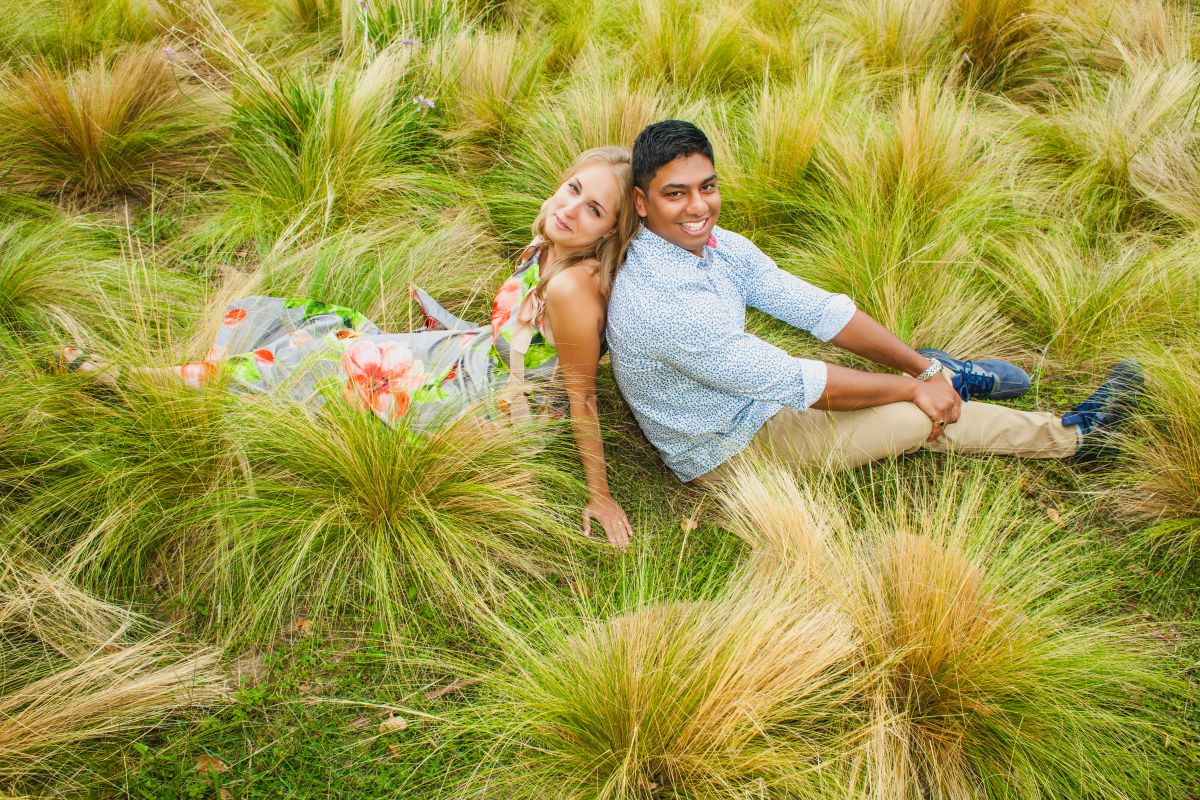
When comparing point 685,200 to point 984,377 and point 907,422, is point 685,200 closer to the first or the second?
point 907,422

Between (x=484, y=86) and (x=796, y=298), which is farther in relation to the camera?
(x=484, y=86)

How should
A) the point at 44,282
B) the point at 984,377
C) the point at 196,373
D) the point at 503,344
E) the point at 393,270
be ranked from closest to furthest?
the point at 196,373, the point at 503,344, the point at 984,377, the point at 44,282, the point at 393,270

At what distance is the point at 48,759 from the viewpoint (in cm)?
200

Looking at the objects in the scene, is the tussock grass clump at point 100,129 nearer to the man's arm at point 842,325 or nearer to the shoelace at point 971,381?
the man's arm at point 842,325

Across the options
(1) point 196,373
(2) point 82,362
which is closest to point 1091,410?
(1) point 196,373

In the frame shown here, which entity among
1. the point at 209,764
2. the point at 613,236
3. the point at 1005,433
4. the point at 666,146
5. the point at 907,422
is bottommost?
the point at 209,764

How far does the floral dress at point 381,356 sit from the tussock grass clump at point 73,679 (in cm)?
79

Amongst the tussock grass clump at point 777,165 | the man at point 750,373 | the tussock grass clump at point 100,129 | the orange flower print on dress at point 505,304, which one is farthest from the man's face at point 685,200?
the tussock grass clump at point 100,129

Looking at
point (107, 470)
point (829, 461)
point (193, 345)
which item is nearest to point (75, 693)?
point (107, 470)

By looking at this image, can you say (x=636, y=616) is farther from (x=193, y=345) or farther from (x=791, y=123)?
(x=791, y=123)

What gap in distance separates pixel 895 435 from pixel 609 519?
3.36ft

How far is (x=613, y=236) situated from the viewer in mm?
2693

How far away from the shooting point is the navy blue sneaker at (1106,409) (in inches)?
115

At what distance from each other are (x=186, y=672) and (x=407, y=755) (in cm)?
65
